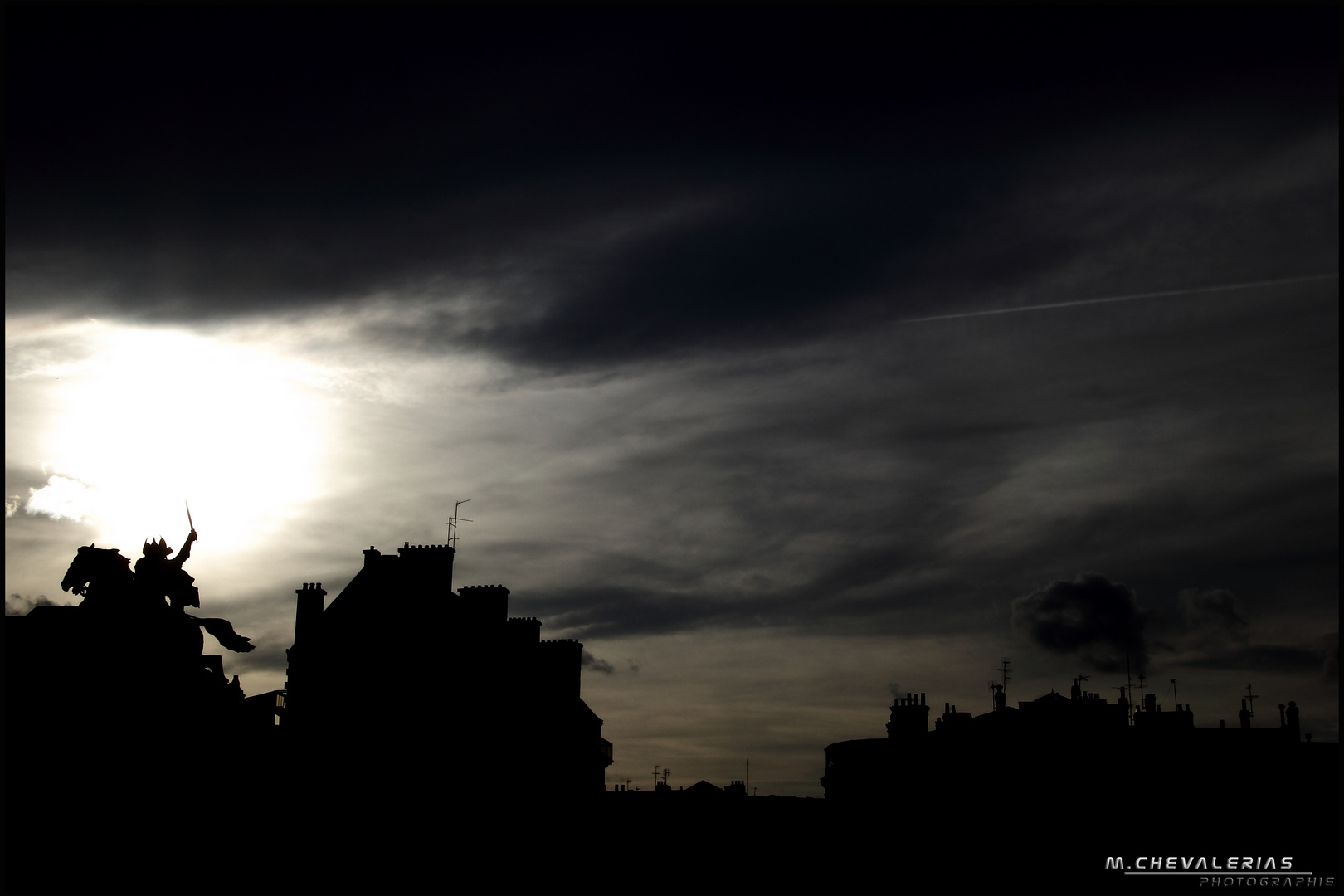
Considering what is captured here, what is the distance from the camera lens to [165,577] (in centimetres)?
2339

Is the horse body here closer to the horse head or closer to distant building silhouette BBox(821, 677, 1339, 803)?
the horse head

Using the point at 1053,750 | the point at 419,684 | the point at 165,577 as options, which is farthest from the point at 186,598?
the point at 1053,750

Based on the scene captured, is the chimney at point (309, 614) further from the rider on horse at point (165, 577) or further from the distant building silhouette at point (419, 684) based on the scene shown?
the rider on horse at point (165, 577)

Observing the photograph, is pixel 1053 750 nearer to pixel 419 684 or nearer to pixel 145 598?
pixel 419 684

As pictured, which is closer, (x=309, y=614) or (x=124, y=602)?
(x=124, y=602)

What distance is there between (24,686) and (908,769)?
116 feet

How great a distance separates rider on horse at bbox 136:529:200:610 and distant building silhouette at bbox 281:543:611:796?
648 inches

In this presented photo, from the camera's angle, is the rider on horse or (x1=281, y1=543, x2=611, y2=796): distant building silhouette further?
(x1=281, y1=543, x2=611, y2=796): distant building silhouette

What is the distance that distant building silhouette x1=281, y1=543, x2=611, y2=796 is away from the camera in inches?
1588

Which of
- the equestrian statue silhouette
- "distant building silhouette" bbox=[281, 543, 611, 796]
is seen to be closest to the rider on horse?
the equestrian statue silhouette

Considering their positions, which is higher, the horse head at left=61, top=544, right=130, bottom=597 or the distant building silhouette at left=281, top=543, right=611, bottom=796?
the horse head at left=61, top=544, right=130, bottom=597

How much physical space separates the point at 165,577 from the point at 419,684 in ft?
61.6

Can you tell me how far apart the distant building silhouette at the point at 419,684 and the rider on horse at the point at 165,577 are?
54.0 feet

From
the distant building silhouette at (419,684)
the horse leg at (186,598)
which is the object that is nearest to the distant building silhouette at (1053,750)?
the distant building silhouette at (419,684)
